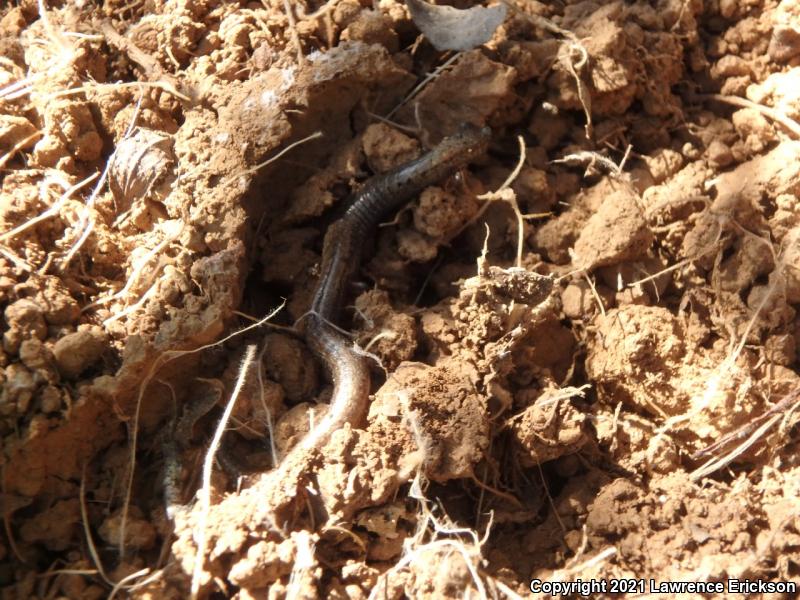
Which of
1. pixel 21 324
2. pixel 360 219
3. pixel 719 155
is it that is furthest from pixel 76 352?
pixel 719 155

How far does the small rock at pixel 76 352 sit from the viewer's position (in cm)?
214

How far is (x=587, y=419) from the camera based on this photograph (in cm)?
245

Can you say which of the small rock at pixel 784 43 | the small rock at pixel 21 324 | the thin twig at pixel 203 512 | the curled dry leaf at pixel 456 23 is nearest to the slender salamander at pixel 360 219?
the curled dry leaf at pixel 456 23

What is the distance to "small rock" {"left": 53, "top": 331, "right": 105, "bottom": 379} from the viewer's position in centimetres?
214

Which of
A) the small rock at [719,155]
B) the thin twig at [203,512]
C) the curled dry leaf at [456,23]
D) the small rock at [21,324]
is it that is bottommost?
the thin twig at [203,512]

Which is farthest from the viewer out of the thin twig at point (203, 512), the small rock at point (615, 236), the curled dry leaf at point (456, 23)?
the curled dry leaf at point (456, 23)

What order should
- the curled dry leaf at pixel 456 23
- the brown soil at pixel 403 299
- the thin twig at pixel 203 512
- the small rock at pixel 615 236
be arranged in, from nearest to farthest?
the thin twig at pixel 203 512, the brown soil at pixel 403 299, the small rock at pixel 615 236, the curled dry leaf at pixel 456 23

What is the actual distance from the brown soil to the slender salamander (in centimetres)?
8

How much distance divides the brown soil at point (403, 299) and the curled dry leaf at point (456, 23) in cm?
10

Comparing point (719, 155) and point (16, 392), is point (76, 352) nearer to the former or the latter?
point (16, 392)

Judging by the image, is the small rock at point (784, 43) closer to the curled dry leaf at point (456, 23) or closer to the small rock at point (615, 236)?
the small rock at point (615, 236)

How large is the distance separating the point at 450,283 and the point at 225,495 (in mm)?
1232

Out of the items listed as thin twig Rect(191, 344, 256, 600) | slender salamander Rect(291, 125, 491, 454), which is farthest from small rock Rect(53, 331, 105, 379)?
slender salamander Rect(291, 125, 491, 454)

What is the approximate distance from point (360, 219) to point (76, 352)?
1.26 meters
